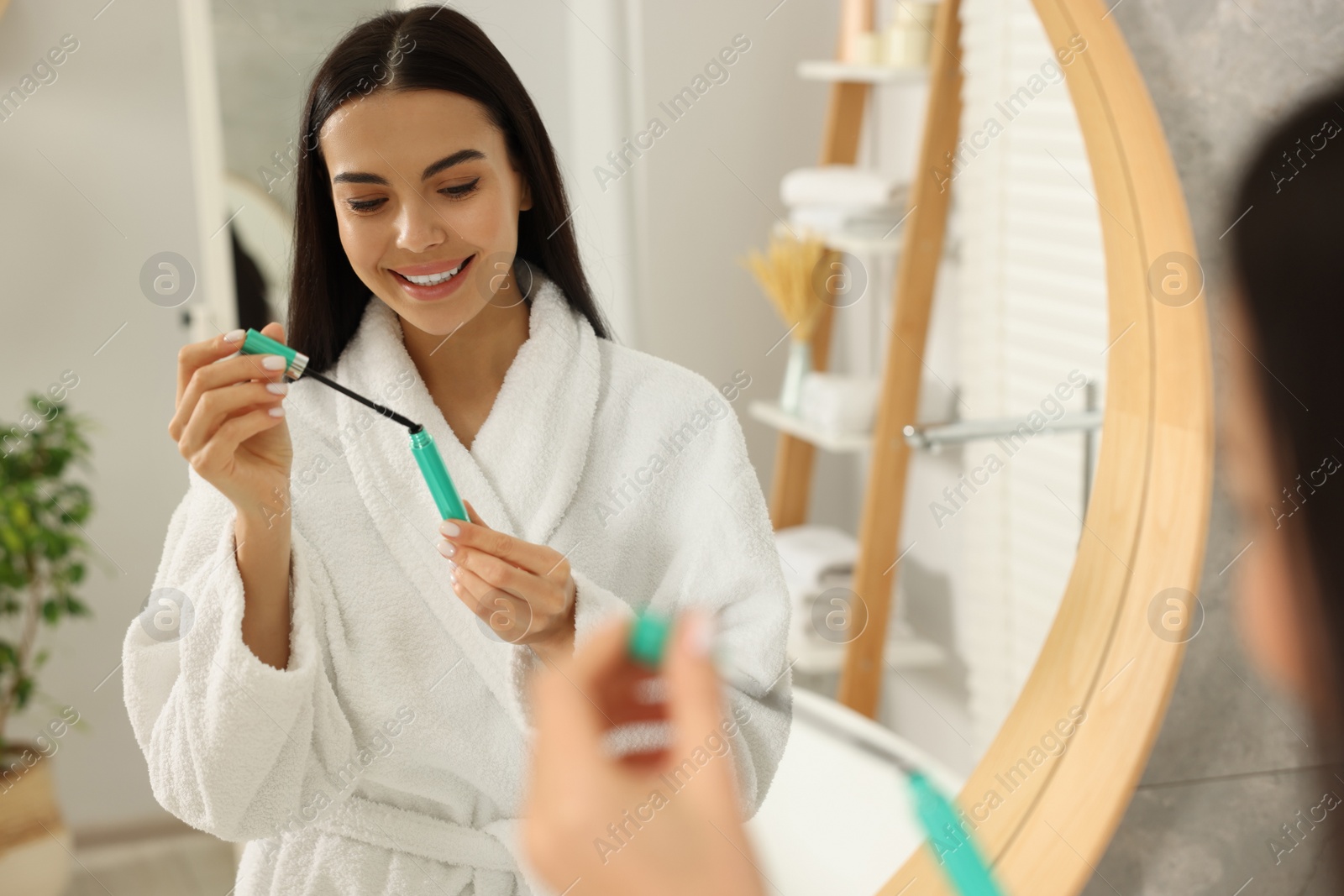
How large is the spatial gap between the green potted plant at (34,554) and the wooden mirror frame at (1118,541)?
76 centimetres

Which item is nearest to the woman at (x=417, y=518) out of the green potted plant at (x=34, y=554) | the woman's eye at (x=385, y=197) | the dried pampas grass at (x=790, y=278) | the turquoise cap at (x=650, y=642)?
the woman's eye at (x=385, y=197)

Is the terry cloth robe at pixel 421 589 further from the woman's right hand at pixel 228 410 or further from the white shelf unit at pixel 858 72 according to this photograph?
the white shelf unit at pixel 858 72

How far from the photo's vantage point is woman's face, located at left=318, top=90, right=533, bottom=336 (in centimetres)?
36

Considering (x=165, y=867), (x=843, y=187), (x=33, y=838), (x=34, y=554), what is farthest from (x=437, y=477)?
(x=34, y=554)

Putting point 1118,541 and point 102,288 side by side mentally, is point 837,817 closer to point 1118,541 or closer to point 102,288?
point 1118,541

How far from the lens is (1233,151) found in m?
0.50

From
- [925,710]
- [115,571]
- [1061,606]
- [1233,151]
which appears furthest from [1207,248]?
[115,571]

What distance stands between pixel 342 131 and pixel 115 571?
935mm

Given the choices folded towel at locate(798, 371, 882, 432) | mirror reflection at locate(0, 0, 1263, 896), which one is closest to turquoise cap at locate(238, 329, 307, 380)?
mirror reflection at locate(0, 0, 1263, 896)

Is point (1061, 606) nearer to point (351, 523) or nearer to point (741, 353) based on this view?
point (741, 353)

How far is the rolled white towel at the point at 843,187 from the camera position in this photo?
3.50 feet

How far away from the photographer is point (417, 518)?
43 cm

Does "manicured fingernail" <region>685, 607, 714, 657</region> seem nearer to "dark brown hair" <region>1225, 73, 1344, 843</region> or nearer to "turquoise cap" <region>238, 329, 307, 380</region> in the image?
"turquoise cap" <region>238, 329, 307, 380</region>

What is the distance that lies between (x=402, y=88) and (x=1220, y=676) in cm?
46
